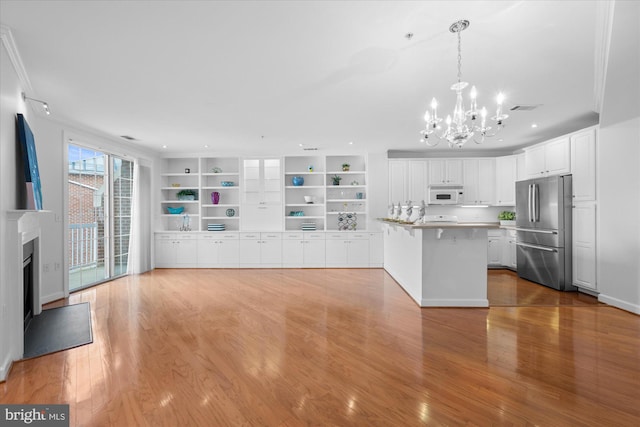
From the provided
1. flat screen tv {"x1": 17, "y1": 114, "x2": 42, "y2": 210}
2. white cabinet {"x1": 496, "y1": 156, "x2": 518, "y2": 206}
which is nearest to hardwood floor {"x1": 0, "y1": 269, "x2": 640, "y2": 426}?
flat screen tv {"x1": 17, "y1": 114, "x2": 42, "y2": 210}

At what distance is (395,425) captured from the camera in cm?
184

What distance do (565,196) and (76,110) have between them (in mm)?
7243

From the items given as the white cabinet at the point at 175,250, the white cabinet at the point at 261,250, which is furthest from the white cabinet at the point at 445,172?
the white cabinet at the point at 175,250

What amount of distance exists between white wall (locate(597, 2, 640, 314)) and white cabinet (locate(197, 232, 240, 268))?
6.38 meters

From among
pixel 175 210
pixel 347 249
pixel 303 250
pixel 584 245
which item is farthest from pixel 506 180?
pixel 175 210

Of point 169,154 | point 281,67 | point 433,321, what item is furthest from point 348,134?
point 169,154

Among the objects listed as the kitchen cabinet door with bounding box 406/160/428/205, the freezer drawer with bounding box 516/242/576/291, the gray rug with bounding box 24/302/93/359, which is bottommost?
the gray rug with bounding box 24/302/93/359

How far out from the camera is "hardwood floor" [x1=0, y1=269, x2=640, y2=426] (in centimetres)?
197

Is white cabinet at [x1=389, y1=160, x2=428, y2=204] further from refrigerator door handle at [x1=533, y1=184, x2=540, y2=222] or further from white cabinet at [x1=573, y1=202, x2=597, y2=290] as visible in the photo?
white cabinet at [x1=573, y1=202, x2=597, y2=290]

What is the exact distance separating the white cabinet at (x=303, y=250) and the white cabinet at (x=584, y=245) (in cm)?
446

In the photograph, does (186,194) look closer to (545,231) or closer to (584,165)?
(545,231)

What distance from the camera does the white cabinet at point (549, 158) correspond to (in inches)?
200

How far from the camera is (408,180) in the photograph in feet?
23.3

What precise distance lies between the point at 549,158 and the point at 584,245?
1.56 meters
